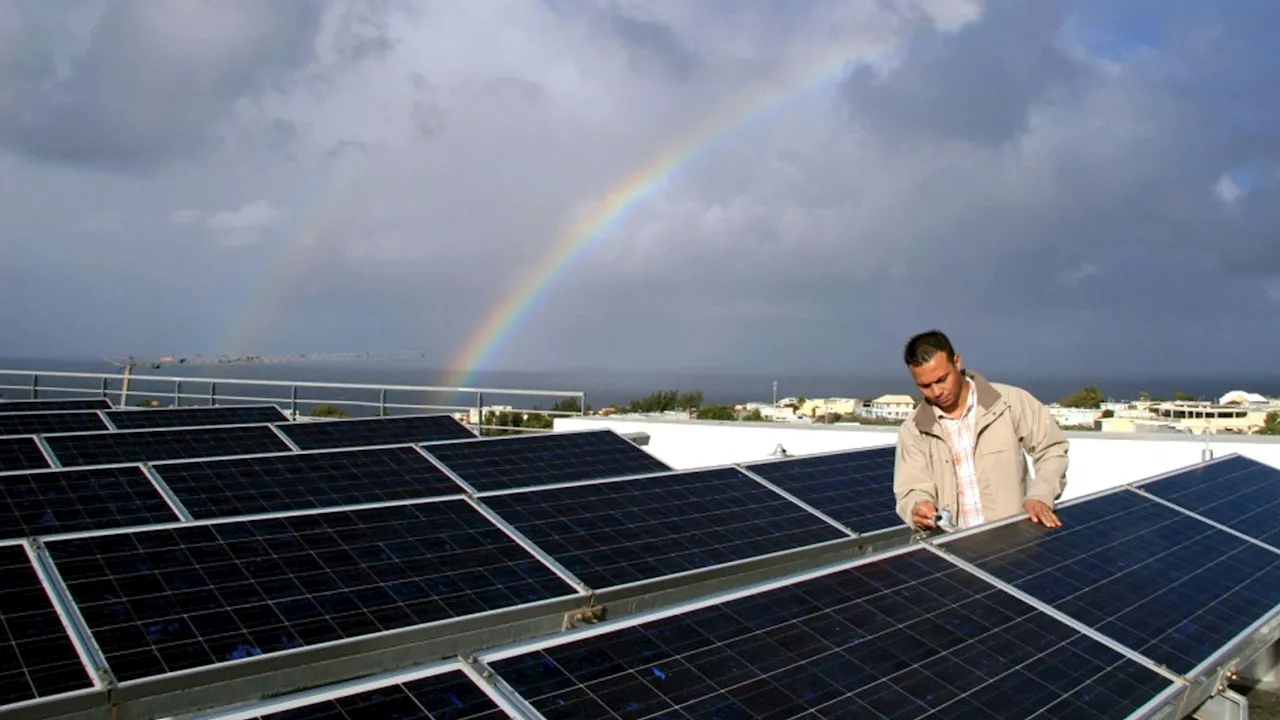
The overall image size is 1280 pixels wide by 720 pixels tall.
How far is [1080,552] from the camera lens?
4.47 meters

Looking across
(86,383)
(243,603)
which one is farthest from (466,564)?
(86,383)

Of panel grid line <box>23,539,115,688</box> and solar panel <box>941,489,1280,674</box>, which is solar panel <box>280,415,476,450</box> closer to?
panel grid line <box>23,539,115,688</box>

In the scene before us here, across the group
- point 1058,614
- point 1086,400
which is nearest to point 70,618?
point 1058,614

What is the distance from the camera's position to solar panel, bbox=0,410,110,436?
40.8 feet

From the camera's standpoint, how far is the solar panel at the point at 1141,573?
3695mm

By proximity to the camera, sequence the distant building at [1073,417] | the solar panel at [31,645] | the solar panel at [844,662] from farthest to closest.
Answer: the distant building at [1073,417] → the solar panel at [31,645] → the solar panel at [844,662]

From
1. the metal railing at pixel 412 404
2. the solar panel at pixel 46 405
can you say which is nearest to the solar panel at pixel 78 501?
the metal railing at pixel 412 404

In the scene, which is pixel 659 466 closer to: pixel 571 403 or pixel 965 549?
pixel 965 549

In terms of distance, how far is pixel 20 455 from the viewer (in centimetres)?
911

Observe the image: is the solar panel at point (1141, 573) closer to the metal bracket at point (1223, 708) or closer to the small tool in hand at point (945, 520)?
the metal bracket at point (1223, 708)

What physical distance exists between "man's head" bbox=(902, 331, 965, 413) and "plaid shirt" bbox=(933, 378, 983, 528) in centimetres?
23

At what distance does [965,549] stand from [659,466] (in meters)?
5.23

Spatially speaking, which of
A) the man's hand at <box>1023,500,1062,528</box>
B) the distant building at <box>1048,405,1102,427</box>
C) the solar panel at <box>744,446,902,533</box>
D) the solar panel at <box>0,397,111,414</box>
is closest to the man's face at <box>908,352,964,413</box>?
the man's hand at <box>1023,500,1062,528</box>

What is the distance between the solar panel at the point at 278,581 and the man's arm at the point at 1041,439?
263 centimetres
